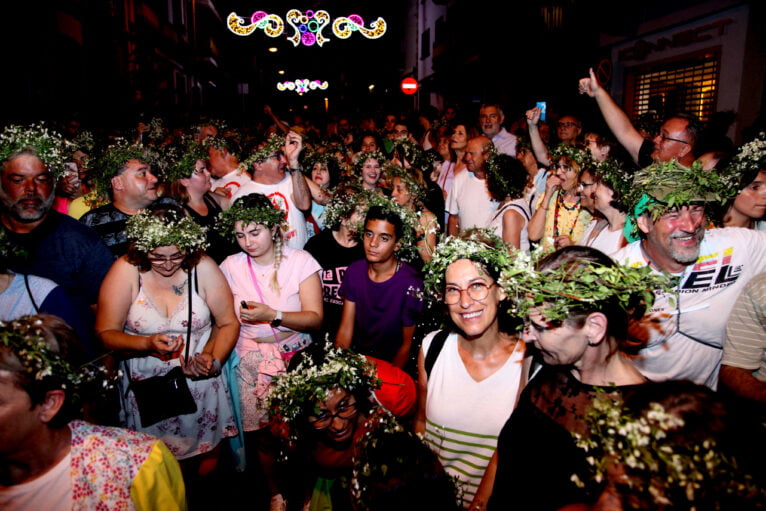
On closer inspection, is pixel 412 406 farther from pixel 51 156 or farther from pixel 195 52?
pixel 195 52

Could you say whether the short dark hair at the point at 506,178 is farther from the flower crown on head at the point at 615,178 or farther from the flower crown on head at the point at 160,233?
the flower crown on head at the point at 160,233

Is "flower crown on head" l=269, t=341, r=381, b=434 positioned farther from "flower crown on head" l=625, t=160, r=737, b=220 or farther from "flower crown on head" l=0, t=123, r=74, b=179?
"flower crown on head" l=0, t=123, r=74, b=179

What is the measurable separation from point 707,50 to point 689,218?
9.82 metres

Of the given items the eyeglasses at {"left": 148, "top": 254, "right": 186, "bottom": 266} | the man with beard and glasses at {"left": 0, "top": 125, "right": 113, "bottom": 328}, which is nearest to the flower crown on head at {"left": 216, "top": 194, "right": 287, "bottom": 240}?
the eyeglasses at {"left": 148, "top": 254, "right": 186, "bottom": 266}

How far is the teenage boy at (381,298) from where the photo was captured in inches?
160

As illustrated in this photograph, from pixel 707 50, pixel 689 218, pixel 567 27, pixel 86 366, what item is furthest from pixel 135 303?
pixel 567 27

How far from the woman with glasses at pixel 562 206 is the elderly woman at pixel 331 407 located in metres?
3.06

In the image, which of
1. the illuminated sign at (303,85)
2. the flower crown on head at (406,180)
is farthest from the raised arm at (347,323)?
the illuminated sign at (303,85)

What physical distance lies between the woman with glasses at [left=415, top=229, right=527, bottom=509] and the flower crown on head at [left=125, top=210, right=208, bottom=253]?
200cm

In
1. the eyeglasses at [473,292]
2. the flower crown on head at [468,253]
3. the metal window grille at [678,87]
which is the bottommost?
the eyeglasses at [473,292]

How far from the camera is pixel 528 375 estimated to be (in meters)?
2.64

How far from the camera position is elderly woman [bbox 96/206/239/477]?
3428 mm

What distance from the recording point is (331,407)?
2.81 meters

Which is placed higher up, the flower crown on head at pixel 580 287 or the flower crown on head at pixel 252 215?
the flower crown on head at pixel 252 215
